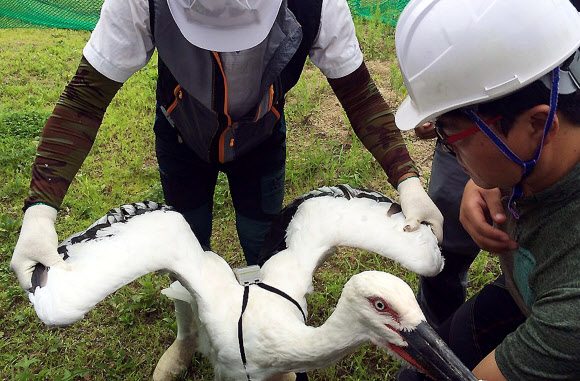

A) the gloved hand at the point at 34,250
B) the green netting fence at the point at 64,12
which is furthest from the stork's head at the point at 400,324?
the green netting fence at the point at 64,12

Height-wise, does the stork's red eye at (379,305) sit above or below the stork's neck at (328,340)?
above

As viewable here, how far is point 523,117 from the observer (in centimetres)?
121

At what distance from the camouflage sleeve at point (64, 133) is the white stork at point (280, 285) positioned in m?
0.20


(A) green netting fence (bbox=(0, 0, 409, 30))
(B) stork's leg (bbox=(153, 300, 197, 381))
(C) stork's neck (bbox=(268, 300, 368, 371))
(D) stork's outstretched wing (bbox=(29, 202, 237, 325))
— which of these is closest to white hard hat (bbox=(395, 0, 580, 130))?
(C) stork's neck (bbox=(268, 300, 368, 371))

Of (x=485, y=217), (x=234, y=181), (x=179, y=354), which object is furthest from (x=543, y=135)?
(x=179, y=354)

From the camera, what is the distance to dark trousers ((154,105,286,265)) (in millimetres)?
2178

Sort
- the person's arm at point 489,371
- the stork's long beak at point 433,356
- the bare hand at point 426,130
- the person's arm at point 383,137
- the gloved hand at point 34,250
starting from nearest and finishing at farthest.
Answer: the person's arm at point 489,371, the stork's long beak at point 433,356, the gloved hand at point 34,250, the person's arm at point 383,137, the bare hand at point 426,130

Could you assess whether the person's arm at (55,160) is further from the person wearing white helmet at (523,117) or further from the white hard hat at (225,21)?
the person wearing white helmet at (523,117)

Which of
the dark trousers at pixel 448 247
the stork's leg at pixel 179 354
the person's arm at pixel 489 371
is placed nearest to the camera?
the person's arm at pixel 489 371

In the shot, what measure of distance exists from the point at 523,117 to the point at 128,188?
3158mm

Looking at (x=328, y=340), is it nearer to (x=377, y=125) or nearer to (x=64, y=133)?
(x=377, y=125)

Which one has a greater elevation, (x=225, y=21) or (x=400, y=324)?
(x=225, y=21)

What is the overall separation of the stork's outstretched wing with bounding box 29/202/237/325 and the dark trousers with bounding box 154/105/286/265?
0.90ft

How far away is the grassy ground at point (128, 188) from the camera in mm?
2627
